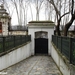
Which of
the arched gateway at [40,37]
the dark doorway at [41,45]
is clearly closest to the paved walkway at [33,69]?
the arched gateway at [40,37]

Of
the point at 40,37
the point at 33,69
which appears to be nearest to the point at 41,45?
the point at 40,37

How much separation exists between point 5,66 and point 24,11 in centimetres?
2669

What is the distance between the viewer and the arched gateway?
20.6m

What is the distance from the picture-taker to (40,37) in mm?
21922

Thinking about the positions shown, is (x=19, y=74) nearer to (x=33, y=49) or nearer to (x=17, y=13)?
(x=33, y=49)

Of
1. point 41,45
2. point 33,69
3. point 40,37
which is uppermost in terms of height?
point 40,37

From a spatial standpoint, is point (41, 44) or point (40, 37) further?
point (40, 37)

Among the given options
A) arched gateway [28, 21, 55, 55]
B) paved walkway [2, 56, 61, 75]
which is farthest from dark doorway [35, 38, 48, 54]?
paved walkway [2, 56, 61, 75]

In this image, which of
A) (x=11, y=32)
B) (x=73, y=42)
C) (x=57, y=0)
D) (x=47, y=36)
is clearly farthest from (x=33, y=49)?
(x=73, y=42)

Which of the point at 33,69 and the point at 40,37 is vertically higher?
the point at 40,37

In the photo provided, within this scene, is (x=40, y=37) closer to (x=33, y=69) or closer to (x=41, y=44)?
(x=41, y=44)

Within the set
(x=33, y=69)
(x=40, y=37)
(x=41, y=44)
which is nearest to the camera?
(x=33, y=69)

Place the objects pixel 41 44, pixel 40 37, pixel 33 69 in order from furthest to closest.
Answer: pixel 40 37
pixel 41 44
pixel 33 69

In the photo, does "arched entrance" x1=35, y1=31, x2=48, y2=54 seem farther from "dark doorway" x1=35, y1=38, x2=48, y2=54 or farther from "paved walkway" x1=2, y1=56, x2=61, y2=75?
"paved walkway" x1=2, y1=56, x2=61, y2=75
